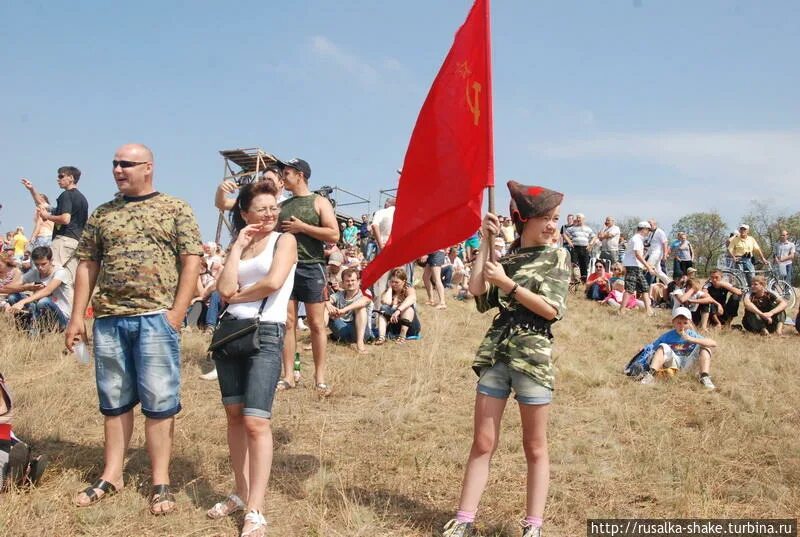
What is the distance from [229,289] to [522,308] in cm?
163

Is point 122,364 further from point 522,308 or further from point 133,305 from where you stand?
point 522,308

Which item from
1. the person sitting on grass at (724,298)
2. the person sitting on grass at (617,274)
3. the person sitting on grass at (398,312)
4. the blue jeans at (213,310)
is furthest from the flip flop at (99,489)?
the person sitting on grass at (617,274)

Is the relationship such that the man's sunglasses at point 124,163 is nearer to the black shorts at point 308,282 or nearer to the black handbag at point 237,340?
the black handbag at point 237,340

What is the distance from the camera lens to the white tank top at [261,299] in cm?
384

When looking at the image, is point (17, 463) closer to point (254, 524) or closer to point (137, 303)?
point (137, 303)

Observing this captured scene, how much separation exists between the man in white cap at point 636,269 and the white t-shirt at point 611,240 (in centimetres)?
336

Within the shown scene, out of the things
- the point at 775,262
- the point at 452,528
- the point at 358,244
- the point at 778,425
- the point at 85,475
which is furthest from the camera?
the point at 358,244

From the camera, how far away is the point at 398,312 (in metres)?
10.1

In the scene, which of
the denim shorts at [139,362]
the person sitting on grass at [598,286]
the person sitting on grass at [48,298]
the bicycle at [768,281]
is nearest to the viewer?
the denim shorts at [139,362]

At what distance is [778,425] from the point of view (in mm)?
6004

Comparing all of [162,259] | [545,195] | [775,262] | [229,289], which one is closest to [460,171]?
[545,195]

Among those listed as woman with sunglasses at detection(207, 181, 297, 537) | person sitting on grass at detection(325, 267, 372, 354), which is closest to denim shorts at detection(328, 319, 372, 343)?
person sitting on grass at detection(325, 267, 372, 354)

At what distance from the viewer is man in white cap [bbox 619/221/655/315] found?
14.3m

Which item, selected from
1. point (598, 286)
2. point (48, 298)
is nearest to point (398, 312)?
point (48, 298)
